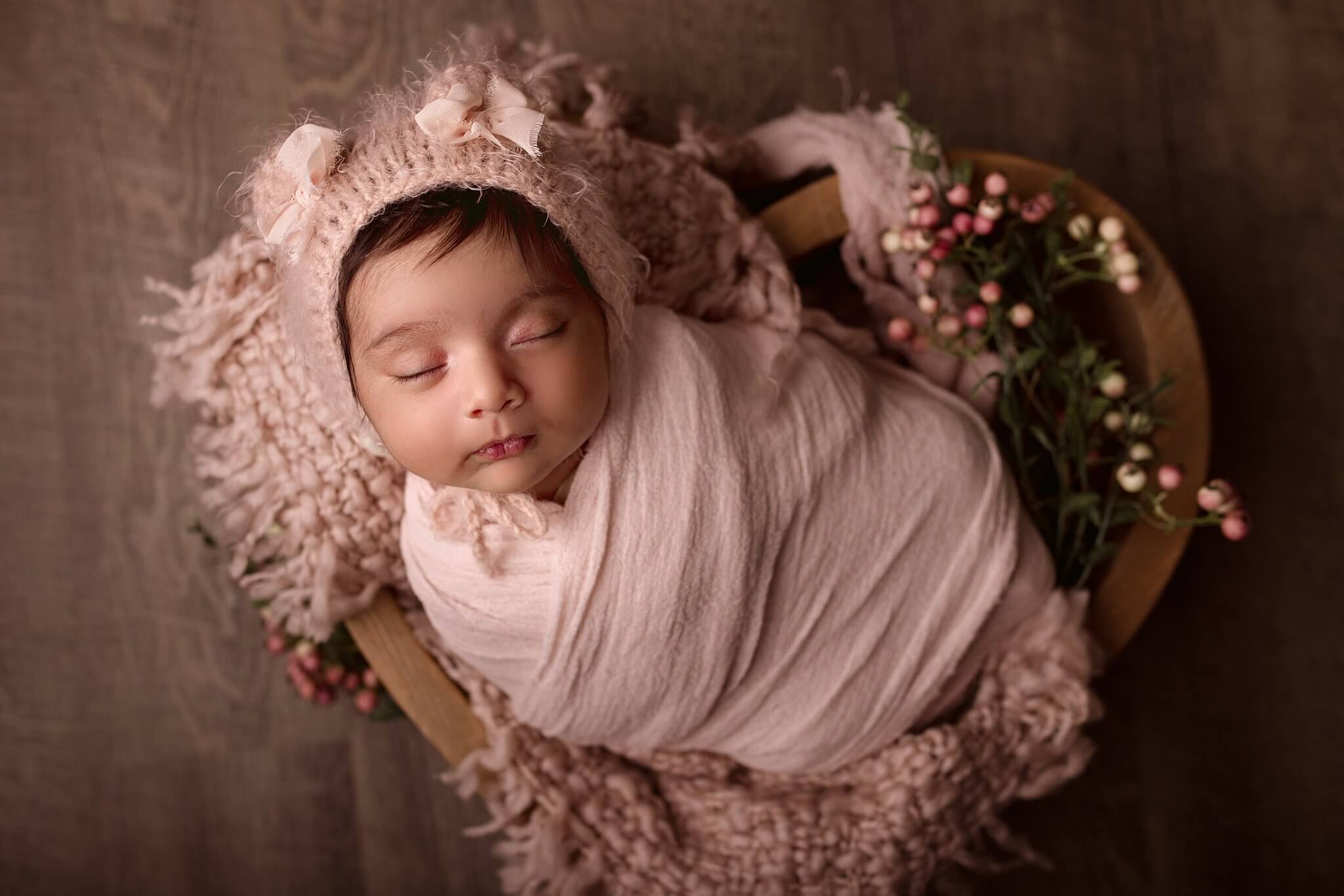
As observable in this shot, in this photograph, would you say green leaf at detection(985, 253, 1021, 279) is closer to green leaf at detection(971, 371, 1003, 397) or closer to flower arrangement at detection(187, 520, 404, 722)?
green leaf at detection(971, 371, 1003, 397)

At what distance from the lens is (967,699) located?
1.26m

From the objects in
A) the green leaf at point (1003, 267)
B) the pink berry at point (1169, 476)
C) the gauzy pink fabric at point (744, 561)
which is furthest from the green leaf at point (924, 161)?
the pink berry at point (1169, 476)

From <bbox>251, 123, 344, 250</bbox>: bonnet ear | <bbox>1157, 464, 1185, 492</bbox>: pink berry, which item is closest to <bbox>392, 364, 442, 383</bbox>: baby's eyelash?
<bbox>251, 123, 344, 250</bbox>: bonnet ear

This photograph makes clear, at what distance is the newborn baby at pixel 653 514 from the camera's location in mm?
861

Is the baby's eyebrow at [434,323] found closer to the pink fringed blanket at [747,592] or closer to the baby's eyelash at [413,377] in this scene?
the baby's eyelash at [413,377]

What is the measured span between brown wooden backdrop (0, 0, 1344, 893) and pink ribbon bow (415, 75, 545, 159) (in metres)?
0.65

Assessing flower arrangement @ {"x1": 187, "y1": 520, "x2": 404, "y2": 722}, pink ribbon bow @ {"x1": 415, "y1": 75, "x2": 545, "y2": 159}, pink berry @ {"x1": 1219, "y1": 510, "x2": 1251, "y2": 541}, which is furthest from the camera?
flower arrangement @ {"x1": 187, "y1": 520, "x2": 404, "y2": 722}

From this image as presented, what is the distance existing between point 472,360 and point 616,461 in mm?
220

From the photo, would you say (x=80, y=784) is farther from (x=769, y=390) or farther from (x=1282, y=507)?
(x=1282, y=507)

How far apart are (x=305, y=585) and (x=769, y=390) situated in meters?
0.60

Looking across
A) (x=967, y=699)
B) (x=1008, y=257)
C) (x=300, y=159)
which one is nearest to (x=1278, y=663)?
(x=967, y=699)

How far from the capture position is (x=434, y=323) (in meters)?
0.84

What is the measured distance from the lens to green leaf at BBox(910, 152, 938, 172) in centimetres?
115

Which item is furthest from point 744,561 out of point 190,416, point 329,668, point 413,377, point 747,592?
point 190,416
